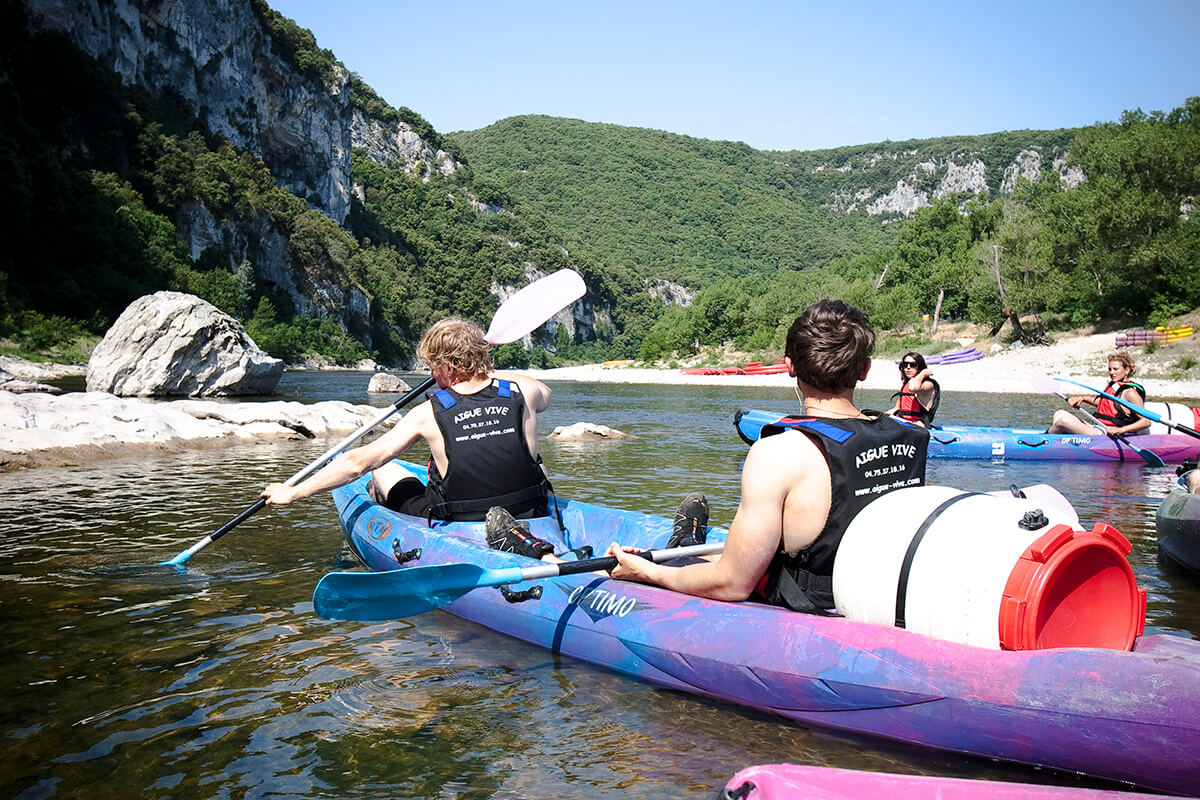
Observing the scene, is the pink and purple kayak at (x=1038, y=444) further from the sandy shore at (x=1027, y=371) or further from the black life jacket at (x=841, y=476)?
the sandy shore at (x=1027, y=371)

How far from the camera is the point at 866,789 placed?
7.52 ft

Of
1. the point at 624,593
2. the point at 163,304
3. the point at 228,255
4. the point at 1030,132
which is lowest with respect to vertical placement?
the point at 624,593

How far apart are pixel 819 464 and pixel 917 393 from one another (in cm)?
899

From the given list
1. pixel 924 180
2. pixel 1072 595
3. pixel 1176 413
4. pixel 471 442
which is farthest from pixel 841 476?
pixel 924 180

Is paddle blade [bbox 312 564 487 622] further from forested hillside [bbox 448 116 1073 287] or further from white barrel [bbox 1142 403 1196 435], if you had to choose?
forested hillside [bbox 448 116 1073 287]

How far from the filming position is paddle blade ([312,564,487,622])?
3.99 meters

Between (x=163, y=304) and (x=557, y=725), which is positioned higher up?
(x=163, y=304)

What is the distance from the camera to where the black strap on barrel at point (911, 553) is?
3.08 metres

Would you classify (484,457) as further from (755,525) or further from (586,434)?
(586,434)

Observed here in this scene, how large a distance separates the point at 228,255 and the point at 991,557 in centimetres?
5995

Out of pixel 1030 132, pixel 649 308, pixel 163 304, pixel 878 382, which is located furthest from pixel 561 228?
pixel 163 304

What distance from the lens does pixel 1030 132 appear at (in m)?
167

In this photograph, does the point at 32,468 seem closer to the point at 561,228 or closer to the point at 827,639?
the point at 827,639

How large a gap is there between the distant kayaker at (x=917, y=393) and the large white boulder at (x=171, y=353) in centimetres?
1761
